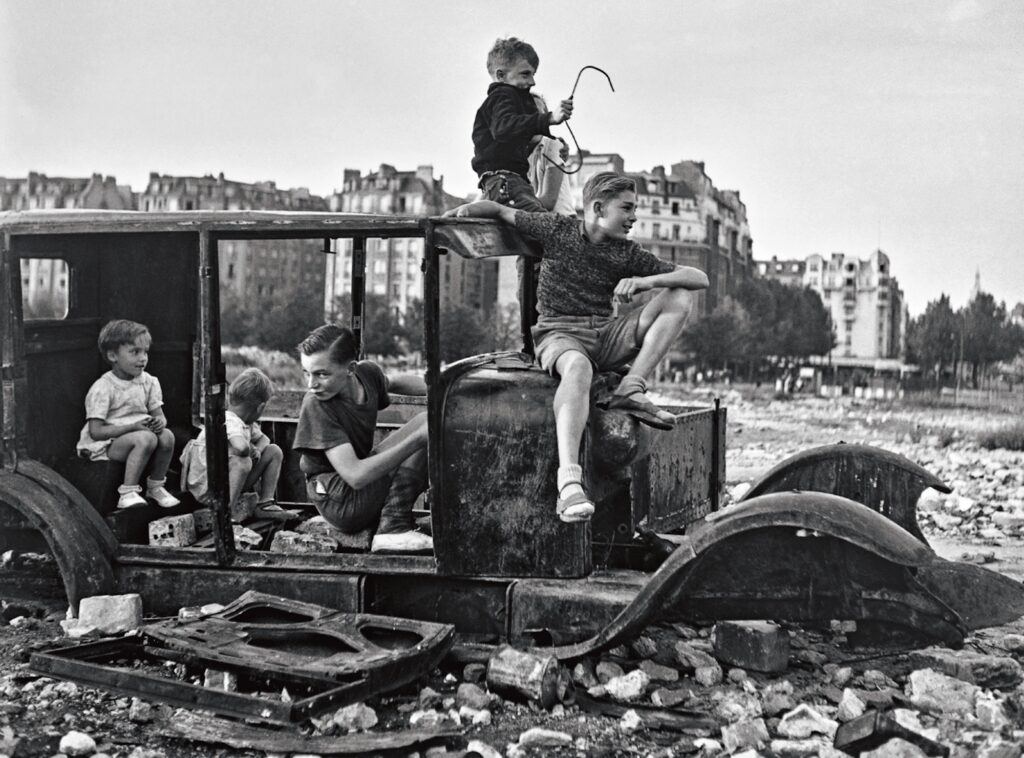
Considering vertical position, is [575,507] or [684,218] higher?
[684,218]

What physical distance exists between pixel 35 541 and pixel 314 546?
4.24 ft

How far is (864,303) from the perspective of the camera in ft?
310

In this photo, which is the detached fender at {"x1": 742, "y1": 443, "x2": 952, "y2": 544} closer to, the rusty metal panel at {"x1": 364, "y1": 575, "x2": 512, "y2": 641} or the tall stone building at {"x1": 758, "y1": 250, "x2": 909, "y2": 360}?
the rusty metal panel at {"x1": 364, "y1": 575, "x2": 512, "y2": 641}

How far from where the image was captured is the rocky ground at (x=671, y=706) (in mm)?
3869

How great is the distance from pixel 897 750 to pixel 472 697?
1.54 m

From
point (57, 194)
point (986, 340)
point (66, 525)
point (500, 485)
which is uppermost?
point (57, 194)

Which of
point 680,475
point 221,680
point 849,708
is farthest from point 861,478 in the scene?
point 221,680

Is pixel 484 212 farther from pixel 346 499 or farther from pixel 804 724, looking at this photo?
pixel 804 724

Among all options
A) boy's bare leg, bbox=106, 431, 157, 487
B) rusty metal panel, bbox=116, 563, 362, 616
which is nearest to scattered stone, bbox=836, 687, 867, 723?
rusty metal panel, bbox=116, 563, 362, 616

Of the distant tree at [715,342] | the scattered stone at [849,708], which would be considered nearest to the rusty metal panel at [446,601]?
the scattered stone at [849,708]

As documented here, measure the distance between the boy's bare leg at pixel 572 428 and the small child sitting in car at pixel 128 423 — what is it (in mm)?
2090

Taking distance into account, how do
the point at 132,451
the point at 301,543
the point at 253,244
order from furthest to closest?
the point at 253,244 → the point at 132,451 → the point at 301,543

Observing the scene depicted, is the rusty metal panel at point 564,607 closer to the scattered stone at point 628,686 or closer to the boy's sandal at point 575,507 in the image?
the scattered stone at point 628,686

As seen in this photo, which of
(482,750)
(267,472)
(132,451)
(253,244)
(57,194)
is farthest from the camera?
(253,244)
